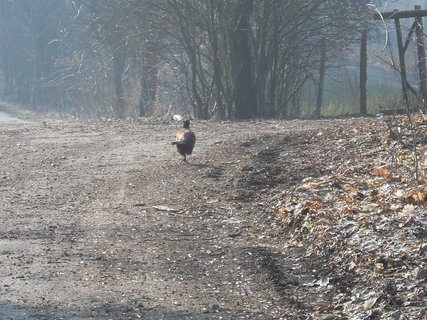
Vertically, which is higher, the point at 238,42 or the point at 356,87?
the point at 238,42

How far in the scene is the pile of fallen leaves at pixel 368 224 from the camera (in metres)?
5.64

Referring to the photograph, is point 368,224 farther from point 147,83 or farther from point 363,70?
point 147,83

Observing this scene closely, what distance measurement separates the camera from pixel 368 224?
22.8 feet

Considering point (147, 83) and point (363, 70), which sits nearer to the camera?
point (363, 70)


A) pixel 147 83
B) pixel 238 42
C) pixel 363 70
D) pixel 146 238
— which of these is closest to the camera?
pixel 146 238

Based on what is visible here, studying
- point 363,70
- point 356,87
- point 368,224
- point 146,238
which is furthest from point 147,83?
point 368,224

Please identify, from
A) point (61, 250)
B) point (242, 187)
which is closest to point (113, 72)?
point (242, 187)

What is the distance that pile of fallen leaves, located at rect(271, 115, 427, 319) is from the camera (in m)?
5.64

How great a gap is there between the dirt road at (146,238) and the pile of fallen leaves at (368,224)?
0.88 feet

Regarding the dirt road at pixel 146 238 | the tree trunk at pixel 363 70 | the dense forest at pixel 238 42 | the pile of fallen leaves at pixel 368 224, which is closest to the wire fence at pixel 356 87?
the tree trunk at pixel 363 70

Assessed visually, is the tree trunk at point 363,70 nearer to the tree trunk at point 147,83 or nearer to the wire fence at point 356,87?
the wire fence at point 356,87

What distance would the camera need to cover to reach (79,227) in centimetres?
861

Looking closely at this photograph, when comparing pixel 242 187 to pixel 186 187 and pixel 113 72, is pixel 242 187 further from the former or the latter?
pixel 113 72

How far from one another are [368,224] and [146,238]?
225 centimetres
